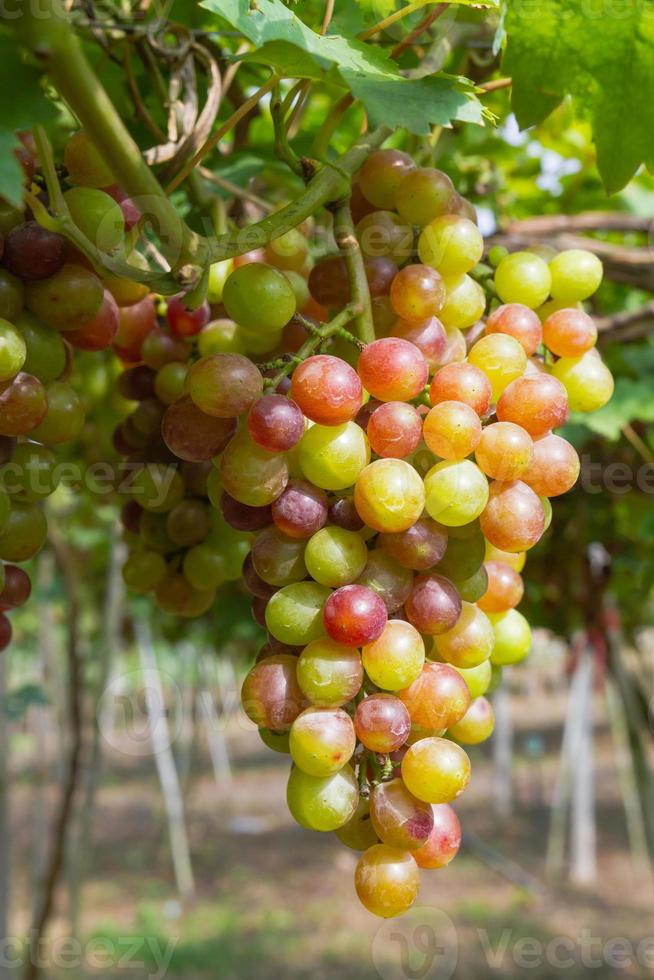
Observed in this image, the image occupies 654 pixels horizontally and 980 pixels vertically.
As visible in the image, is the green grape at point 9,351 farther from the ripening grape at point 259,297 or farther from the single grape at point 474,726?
the single grape at point 474,726

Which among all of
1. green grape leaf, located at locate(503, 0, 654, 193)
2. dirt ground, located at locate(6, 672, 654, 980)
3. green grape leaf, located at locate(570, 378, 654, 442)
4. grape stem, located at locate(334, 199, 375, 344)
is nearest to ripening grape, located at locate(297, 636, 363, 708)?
grape stem, located at locate(334, 199, 375, 344)

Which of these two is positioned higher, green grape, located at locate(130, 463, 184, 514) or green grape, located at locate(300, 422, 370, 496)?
green grape, located at locate(300, 422, 370, 496)

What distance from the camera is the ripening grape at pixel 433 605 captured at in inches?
22.1

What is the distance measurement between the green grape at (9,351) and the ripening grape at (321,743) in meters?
0.28

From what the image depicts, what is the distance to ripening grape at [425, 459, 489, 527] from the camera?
1.82 ft

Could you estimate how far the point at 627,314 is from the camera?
1213 millimetres

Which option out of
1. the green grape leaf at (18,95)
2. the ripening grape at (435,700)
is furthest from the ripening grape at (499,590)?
the green grape leaf at (18,95)

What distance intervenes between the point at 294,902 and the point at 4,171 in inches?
316

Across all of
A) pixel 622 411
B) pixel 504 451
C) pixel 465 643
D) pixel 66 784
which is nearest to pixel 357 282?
pixel 504 451

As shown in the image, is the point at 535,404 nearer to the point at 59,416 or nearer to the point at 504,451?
the point at 504,451

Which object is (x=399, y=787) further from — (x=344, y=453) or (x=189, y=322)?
(x=189, y=322)

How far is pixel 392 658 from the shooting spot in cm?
54

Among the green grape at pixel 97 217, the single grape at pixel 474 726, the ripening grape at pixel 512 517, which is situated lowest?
the single grape at pixel 474 726

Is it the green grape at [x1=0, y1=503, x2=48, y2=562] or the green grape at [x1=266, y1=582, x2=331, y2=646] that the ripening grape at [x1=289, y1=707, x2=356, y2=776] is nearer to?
Answer: the green grape at [x1=266, y1=582, x2=331, y2=646]
